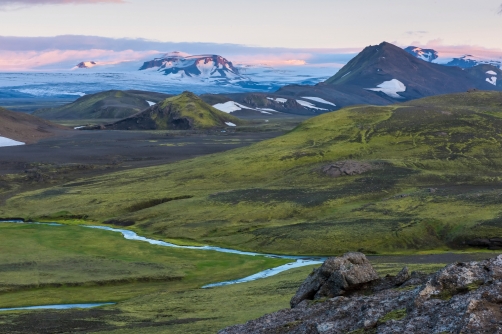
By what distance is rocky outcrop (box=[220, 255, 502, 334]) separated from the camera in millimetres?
21484

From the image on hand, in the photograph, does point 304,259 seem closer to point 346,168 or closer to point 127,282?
point 127,282

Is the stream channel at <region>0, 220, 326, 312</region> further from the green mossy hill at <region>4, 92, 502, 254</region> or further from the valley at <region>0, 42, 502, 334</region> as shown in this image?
the green mossy hill at <region>4, 92, 502, 254</region>

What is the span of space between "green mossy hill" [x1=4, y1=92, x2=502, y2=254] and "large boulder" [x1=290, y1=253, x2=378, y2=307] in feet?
137

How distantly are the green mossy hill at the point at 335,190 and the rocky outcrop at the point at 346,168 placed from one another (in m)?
0.30

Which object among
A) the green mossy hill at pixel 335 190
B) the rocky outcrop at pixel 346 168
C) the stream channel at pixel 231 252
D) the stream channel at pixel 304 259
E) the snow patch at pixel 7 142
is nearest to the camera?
the stream channel at pixel 231 252

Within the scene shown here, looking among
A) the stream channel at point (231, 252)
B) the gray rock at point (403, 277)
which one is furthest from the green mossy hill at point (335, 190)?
the gray rock at point (403, 277)

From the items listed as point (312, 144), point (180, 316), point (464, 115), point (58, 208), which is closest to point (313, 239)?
point (180, 316)

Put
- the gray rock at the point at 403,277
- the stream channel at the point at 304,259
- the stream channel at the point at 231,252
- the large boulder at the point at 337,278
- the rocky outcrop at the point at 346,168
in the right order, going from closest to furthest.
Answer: the gray rock at the point at 403,277 → the large boulder at the point at 337,278 → the stream channel at the point at 231,252 → the stream channel at the point at 304,259 → the rocky outcrop at the point at 346,168

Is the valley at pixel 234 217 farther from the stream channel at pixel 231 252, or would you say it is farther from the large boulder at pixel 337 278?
the large boulder at pixel 337 278

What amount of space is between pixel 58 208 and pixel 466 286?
86722mm

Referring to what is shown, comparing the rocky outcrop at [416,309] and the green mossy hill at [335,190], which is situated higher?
the rocky outcrop at [416,309]

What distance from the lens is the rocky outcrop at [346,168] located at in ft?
384

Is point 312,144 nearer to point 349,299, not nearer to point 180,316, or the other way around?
point 180,316

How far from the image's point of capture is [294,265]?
6869 centimetres
